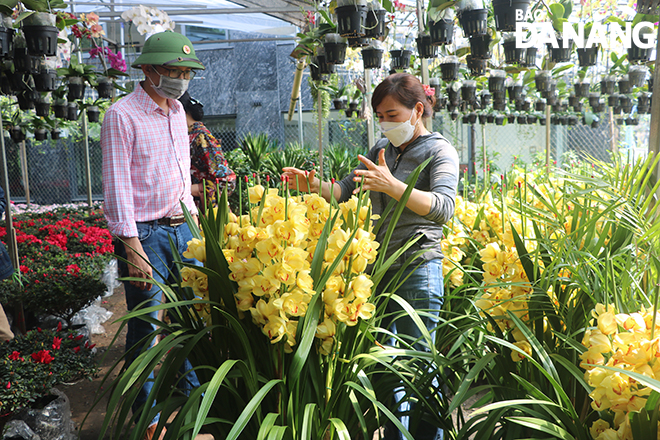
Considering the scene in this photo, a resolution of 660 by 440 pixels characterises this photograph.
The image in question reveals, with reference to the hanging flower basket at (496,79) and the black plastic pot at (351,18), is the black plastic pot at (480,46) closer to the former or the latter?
the black plastic pot at (351,18)

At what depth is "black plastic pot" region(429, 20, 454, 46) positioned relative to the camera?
2836 mm

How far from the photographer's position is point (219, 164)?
2779 millimetres

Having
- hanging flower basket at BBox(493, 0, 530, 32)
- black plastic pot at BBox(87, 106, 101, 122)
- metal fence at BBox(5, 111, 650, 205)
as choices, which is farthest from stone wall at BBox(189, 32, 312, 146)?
hanging flower basket at BBox(493, 0, 530, 32)

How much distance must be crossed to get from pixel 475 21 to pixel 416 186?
4.40 feet

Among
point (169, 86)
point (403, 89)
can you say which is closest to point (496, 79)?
point (403, 89)

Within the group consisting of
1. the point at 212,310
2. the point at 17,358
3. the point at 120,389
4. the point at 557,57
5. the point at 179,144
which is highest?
the point at 557,57

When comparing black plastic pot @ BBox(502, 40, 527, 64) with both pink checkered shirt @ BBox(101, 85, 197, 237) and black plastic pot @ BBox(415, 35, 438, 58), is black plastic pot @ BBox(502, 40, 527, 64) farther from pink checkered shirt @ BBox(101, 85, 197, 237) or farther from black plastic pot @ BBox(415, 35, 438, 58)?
pink checkered shirt @ BBox(101, 85, 197, 237)

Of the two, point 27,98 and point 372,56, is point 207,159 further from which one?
point 27,98

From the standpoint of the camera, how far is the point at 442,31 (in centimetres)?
285

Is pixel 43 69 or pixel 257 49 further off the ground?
pixel 257 49

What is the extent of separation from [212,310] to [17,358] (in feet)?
4.54

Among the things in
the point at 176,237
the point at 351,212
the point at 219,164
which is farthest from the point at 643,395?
the point at 219,164

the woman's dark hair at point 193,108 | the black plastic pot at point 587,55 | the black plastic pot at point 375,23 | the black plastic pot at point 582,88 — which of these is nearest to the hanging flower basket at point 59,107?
the woman's dark hair at point 193,108

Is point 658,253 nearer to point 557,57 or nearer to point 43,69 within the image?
point 557,57
